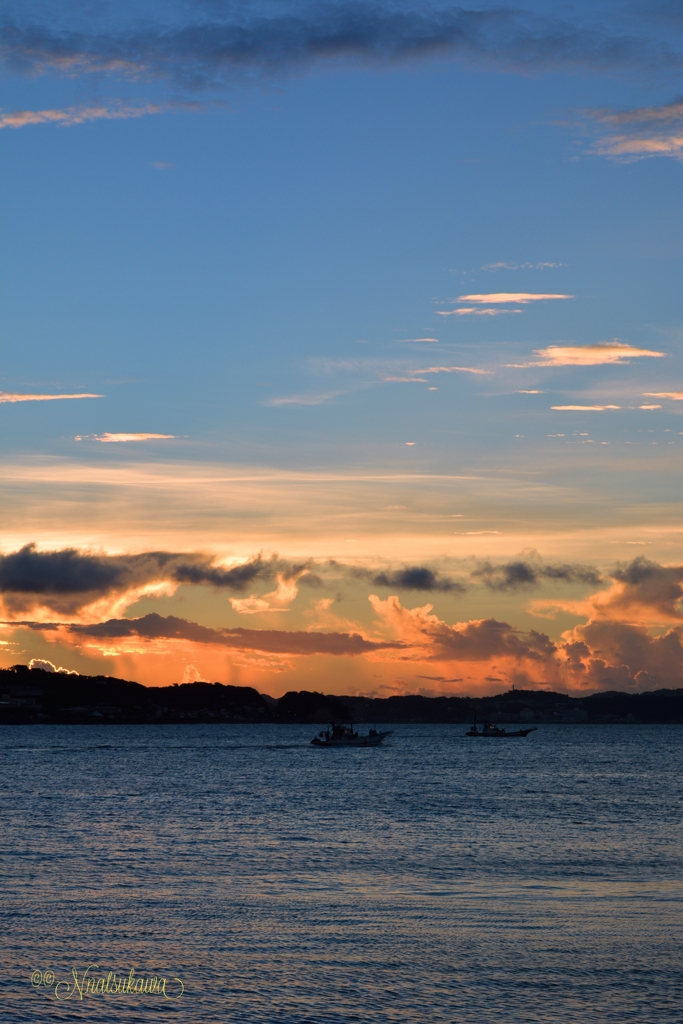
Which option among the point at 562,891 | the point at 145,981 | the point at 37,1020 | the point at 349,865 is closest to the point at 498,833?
the point at 349,865

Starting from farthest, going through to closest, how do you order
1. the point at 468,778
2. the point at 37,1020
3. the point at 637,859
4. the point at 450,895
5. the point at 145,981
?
the point at 468,778, the point at 637,859, the point at 450,895, the point at 145,981, the point at 37,1020

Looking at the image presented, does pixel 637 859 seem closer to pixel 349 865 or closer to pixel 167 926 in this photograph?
pixel 349 865

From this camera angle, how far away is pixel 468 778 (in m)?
127

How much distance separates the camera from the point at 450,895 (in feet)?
137

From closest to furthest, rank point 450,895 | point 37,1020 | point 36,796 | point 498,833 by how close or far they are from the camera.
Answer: point 37,1020
point 450,895
point 498,833
point 36,796

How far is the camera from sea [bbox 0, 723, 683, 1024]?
1040 inches

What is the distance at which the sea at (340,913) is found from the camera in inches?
1040

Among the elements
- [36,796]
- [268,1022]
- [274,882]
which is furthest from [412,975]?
[36,796]

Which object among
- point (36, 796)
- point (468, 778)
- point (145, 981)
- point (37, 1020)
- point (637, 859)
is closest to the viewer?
point (37, 1020)

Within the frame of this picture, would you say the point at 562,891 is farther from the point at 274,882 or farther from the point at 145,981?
the point at 145,981

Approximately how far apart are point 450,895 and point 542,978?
Result: 13.5 m

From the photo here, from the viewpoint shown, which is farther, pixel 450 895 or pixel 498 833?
pixel 498 833

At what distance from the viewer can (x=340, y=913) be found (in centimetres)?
3738

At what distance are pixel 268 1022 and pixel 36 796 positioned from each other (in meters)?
76.5
